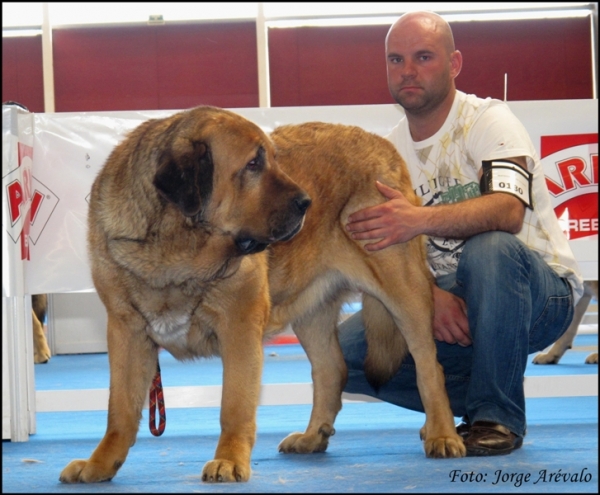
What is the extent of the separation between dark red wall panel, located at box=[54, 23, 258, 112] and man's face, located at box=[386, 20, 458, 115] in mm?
6251

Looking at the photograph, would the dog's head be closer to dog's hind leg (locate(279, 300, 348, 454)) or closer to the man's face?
dog's hind leg (locate(279, 300, 348, 454))

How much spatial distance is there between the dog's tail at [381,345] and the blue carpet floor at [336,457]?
0.73ft

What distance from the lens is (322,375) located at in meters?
2.59

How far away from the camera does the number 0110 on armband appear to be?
2.36m

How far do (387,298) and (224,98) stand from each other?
6943 millimetres

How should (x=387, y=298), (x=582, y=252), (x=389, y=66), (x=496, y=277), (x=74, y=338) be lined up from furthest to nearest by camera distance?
(x=74, y=338)
(x=582, y=252)
(x=389, y=66)
(x=387, y=298)
(x=496, y=277)

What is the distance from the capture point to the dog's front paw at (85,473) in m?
1.80

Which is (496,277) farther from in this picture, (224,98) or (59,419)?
(224,98)

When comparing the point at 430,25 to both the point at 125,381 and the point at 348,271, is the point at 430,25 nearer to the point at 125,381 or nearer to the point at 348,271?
the point at 348,271

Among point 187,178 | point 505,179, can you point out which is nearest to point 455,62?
point 505,179

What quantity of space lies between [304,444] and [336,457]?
0.57ft

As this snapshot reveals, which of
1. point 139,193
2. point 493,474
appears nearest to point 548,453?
point 493,474

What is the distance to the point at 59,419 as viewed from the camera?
10.7 ft

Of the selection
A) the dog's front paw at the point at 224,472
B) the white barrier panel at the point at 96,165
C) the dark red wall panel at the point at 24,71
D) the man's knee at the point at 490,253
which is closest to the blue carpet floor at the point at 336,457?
the dog's front paw at the point at 224,472
